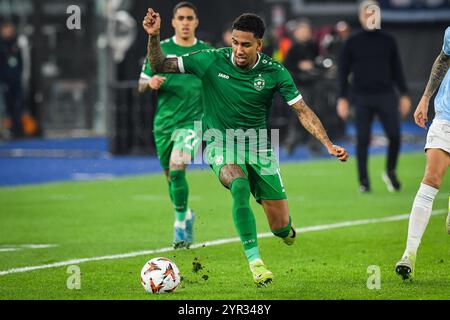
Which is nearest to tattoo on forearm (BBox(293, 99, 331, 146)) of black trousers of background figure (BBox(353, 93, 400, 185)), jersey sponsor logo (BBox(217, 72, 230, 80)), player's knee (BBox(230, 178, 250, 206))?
jersey sponsor logo (BBox(217, 72, 230, 80))

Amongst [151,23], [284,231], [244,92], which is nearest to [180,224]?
[284,231]

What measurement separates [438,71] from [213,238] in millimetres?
3834

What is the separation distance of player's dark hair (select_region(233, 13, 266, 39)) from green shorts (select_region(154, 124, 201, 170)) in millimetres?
2857

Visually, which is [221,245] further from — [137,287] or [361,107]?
[361,107]

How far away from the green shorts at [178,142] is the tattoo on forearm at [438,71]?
319 cm

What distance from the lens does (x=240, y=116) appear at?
9.91 m

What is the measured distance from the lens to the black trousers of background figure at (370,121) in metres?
17.2

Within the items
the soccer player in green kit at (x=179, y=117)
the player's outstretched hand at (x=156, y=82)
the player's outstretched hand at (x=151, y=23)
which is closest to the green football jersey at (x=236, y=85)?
the player's outstretched hand at (x=151, y=23)

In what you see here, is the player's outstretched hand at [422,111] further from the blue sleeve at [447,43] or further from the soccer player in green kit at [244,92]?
the soccer player in green kit at [244,92]

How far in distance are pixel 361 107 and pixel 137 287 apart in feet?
28.3

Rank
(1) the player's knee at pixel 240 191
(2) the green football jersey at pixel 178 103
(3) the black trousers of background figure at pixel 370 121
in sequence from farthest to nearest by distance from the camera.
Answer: (3) the black trousers of background figure at pixel 370 121
(2) the green football jersey at pixel 178 103
(1) the player's knee at pixel 240 191

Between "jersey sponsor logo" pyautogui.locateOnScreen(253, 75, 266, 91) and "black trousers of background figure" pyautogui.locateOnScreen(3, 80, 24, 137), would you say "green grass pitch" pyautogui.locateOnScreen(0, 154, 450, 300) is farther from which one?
"black trousers of background figure" pyautogui.locateOnScreen(3, 80, 24, 137)

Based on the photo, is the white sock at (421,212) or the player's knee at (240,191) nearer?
the player's knee at (240,191)

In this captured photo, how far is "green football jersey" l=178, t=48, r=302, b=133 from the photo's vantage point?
9.82 meters
